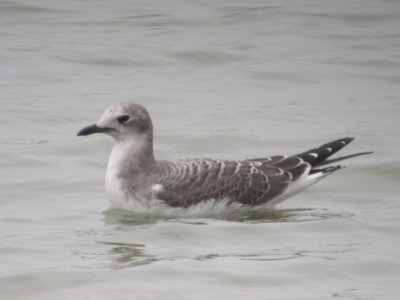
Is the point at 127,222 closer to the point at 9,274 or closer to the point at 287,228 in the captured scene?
the point at 287,228

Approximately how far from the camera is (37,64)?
17812 millimetres

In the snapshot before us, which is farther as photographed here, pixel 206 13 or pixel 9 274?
pixel 206 13

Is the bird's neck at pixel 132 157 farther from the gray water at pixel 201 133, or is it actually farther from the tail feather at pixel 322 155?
the tail feather at pixel 322 155

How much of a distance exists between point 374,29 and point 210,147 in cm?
677

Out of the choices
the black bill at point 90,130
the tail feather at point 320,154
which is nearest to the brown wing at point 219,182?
the tail feather at point 320,154

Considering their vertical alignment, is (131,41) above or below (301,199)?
above

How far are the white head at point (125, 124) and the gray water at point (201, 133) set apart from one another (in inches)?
28.3

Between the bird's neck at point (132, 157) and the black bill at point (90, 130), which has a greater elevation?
the black bill at point (90, 130)

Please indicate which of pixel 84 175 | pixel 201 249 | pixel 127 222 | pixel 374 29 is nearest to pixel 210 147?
pixel 84 175

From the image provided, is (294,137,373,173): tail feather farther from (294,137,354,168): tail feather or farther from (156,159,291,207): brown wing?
(156,159,291,207): brown wing

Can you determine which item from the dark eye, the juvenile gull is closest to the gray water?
the juvenile gull

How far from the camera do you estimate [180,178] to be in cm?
1179

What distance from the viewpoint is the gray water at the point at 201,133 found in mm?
9719

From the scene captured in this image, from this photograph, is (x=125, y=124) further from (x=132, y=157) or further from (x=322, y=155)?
(x=322, y=155)
